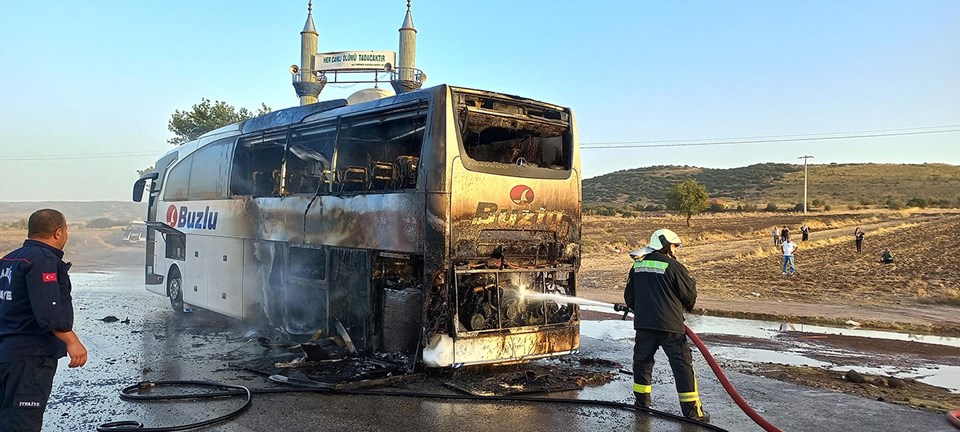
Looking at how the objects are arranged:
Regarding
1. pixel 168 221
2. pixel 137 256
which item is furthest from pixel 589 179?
pixel 168 221

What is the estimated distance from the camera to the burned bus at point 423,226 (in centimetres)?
714

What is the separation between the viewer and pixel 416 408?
20.7 feet

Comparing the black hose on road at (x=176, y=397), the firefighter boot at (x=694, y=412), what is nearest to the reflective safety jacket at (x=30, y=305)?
the black hose on road at (x=176, y=397)

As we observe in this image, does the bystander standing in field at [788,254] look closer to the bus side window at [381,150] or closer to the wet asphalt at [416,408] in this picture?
the wet asphalt at [416,408]

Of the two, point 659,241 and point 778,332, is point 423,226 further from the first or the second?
point 778,332

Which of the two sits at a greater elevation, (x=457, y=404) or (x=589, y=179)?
(x=589, y=179)

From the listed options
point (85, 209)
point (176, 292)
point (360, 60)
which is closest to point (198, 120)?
point (360, 60)

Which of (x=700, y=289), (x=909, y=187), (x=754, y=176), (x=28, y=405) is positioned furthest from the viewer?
(x=754, y=176)

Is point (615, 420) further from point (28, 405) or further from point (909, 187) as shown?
point (909, 187)

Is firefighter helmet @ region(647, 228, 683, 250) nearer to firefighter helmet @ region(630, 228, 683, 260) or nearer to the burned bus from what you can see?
firefighter helmet @ region(630, 228, 683, 260)

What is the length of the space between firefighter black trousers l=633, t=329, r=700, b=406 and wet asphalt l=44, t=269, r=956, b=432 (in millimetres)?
282

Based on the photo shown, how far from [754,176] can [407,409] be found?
11839 centimetres

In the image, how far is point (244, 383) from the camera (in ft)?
23.8

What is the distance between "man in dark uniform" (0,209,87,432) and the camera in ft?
13.1
